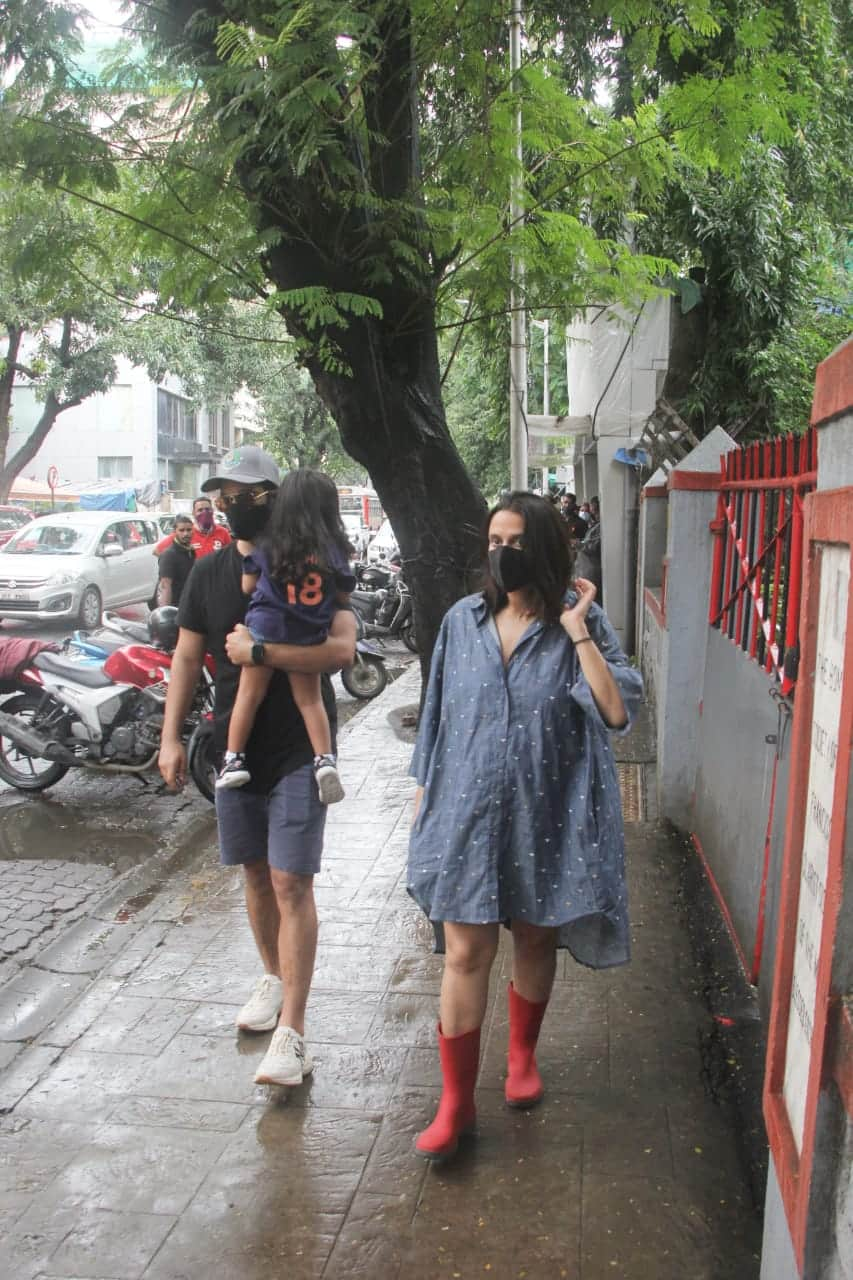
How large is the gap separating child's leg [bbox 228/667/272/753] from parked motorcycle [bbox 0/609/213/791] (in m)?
3.60

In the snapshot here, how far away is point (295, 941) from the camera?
357 centimetres

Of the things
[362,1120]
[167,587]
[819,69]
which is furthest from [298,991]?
[819,69]

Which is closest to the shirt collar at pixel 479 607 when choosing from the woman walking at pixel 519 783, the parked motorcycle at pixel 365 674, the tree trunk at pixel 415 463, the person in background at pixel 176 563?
the woman walking at pixel 519 783

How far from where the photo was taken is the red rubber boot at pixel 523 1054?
10.9 feet

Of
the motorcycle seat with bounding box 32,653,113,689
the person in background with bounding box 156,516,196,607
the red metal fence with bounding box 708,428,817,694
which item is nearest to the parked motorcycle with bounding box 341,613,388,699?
the person in background with bounding box 156,516,196,607

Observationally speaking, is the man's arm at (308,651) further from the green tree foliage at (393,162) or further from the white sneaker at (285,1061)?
the green tree foliage at (393,162)

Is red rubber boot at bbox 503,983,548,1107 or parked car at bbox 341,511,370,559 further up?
parked car at bbox 341,511,370,559

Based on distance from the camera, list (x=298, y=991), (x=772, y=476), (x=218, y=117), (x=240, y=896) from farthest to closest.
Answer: (x=240, y=896), (x=218, y=117), (x=772, y=476), (x=298, y=991)

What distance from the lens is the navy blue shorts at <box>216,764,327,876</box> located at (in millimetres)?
3531

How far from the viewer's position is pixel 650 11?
536 cm

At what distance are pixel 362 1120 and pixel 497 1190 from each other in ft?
1.68

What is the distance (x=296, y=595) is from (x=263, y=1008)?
144 cm

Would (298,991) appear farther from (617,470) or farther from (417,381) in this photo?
(617,470)

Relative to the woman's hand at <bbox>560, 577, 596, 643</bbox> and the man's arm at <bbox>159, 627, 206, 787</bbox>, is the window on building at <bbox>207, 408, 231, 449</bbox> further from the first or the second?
the woman's hand at <bbox>560, 577, 596, 643</bbox>
